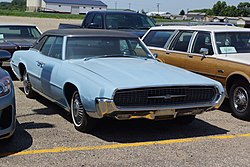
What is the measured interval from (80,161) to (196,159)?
53.5 inches

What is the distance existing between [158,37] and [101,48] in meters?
3.16

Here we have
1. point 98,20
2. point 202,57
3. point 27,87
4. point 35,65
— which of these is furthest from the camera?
point 98,20

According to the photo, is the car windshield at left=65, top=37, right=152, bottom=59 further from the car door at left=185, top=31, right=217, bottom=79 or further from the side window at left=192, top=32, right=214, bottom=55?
the side window at left=192, top=32, right=214, bottom=55

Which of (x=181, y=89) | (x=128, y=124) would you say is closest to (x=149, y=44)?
(x=128, y=124)

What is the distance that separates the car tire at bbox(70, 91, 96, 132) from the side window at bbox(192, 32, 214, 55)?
3193 millimetres

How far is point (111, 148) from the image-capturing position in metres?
5.29

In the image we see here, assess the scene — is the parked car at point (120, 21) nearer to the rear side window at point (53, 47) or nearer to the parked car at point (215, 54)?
the parked car at point (215, 54)

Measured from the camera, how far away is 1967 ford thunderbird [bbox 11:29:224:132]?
5.31m

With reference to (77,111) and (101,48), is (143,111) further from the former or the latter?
(101,48)

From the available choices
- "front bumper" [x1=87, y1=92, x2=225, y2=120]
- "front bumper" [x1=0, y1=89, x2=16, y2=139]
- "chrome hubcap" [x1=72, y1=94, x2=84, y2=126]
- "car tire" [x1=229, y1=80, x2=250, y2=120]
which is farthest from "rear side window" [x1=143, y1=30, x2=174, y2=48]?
"front bumper" [x1=0, y1=89, x2=16, y2=139]

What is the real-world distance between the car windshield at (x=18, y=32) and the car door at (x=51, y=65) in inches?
181

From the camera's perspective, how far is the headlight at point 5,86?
4973 millimetres

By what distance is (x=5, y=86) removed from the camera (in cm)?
506

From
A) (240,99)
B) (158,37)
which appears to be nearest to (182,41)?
(158,37)
